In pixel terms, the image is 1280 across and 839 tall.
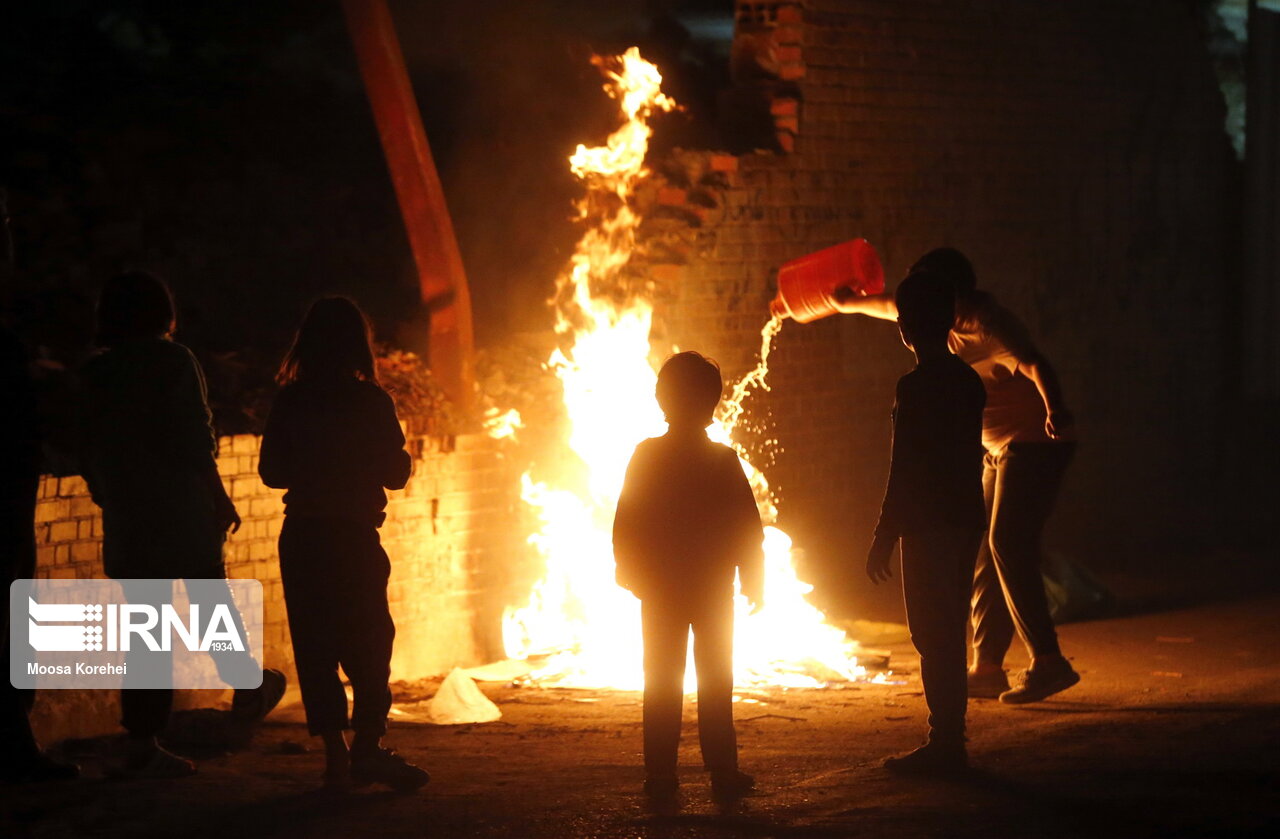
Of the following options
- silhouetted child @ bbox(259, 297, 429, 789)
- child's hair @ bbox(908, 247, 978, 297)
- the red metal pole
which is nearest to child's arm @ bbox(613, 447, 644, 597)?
silhouetted child @ bbox(259, 297, 429, 789)

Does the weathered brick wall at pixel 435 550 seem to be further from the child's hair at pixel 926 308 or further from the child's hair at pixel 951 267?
the child's hair at pixel 926 308

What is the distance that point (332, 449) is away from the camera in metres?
5.63

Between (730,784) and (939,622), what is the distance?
1.01m

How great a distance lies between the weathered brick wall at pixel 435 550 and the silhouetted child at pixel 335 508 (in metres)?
2.14

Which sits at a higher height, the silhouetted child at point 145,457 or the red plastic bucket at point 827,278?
the red plastic bucket at point 827,278

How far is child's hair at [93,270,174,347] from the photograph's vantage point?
610cm

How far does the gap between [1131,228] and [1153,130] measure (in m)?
0.95

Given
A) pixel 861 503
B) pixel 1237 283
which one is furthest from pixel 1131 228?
pixel 861 503

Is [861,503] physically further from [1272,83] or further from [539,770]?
[1272,83]

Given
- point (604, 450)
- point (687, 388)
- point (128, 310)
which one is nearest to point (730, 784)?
point (687, 388)

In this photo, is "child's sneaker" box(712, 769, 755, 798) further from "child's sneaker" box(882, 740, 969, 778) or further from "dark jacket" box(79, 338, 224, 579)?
"dark jacket" box(79, 338, 224, 579)

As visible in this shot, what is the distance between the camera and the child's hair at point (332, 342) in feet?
18.6

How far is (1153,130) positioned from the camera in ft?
45.0

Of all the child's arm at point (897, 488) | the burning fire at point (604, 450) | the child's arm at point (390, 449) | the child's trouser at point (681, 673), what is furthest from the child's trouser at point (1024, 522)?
A: the child's arm at point (390, 449)
